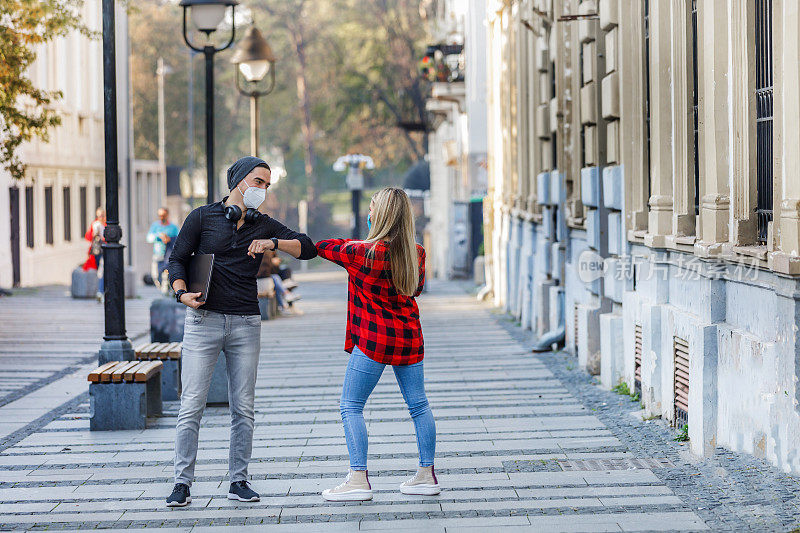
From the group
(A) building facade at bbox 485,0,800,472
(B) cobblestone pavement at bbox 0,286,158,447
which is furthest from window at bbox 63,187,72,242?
(A) building facade at bbox 485,0,800,472

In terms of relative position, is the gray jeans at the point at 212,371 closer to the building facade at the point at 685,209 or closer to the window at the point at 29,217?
the building facade at the point at 685,209

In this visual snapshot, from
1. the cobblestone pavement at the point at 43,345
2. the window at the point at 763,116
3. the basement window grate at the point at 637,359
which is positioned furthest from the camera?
the cobblestone pavement at the point at 43,345

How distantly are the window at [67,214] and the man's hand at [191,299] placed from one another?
30.9 meters

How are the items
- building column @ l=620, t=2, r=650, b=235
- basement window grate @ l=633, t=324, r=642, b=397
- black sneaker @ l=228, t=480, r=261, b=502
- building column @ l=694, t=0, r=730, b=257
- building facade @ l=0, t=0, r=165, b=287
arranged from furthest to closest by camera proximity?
building facade @ l=0, t=0, r=165, b=287 < building column @ l=620, t=2, r=650, b=235 < basement window grate @ l=633, t=324, r=642, b=397 < building column @ l=694, t=0, r=730, b=257 < black sneaker @ l=228, t=480, r=261, b=502

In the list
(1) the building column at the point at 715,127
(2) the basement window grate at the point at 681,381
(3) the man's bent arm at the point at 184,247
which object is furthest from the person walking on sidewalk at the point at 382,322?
(2) the basement window grate at the point at 681,381

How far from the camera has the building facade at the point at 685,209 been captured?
24.2ft

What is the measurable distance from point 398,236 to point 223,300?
0.99 meters

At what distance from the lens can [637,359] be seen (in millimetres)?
11023

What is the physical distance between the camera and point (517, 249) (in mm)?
21781

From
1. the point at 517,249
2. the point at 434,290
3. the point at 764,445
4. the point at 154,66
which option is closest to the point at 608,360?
the point at 764,445

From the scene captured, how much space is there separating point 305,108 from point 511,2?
39072 mm

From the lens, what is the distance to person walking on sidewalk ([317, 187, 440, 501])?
705 cm

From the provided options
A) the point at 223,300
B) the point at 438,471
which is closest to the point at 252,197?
the point at 223,300

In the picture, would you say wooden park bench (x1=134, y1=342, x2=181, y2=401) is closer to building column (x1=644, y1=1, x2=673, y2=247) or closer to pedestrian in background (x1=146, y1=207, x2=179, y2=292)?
building column (x1=644, y1=1, x2=673, y2=247)
